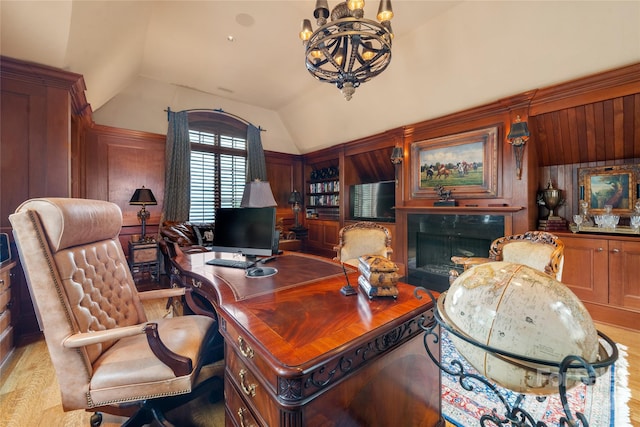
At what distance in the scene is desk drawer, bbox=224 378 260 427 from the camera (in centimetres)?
97

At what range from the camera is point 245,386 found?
38.1 inches

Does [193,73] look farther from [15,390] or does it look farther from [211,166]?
[15,390]

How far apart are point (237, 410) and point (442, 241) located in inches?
145

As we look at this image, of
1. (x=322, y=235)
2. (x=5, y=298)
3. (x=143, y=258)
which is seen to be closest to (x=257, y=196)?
(x=5, y=298)

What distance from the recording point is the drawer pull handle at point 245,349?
925 mm

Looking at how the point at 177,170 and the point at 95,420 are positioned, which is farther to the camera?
the point at 177,170

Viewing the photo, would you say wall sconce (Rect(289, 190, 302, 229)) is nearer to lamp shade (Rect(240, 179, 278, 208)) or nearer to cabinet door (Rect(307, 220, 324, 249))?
cabinet door (Rect(307, 220, 324, 249))

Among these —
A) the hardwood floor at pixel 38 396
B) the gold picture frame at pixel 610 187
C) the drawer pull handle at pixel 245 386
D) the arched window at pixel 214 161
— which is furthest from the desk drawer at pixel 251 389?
the arched window at pixel 214 161

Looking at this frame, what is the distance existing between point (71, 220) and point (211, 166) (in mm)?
4501

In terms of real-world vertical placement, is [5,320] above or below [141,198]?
below

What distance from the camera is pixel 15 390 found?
68.3 inches

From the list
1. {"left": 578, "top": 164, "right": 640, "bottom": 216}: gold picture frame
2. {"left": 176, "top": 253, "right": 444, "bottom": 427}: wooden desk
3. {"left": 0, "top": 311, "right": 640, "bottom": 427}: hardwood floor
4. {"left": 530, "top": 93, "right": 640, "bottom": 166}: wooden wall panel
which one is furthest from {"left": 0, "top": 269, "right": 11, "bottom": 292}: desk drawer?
{"left": 578, "top": 164, "right": 640, "bottom": 216}: gold picture frame

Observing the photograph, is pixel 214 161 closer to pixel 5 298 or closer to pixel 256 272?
pixel 5 298

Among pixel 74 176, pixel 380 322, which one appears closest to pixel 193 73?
pixel 74 176
